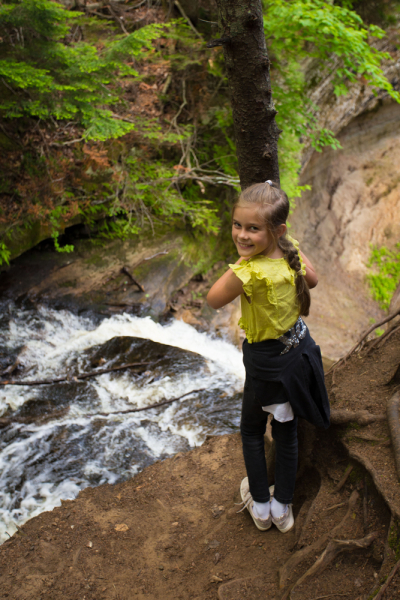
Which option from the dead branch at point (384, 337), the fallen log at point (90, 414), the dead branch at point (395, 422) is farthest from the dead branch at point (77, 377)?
the dead branch at point (395, 422)

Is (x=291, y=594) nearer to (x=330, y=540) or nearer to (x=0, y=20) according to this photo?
(x=330, y=540)

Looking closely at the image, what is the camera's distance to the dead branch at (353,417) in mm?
2293

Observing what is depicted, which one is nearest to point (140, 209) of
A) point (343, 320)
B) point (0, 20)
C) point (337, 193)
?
point (0, 20)

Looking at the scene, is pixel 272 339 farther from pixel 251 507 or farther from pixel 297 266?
pixel 251 507

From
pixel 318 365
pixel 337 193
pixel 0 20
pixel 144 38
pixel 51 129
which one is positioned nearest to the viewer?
pixel 318 365

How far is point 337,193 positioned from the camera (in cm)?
1093

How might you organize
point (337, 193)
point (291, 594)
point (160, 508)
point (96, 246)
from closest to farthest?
point (291, 594) < point (160, 508) < point (96, 246) < point (337, 193)

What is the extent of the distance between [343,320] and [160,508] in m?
7.45

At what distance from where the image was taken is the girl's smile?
5.94 ft

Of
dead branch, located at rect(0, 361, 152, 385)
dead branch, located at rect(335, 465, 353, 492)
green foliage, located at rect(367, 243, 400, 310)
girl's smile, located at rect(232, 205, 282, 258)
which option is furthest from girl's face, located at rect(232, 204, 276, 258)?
green foliage, located at rect(367, 243, 400, 310)

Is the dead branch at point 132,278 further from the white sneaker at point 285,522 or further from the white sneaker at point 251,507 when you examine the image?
the white sneaker at point 285,522

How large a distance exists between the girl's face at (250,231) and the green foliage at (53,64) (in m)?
3.29

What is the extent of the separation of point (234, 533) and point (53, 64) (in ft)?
16.2

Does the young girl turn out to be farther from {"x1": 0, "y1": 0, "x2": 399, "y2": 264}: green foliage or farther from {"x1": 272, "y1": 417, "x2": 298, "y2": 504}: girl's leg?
{"x1": 0, "y1": 0, "x2": 399, "y2": 264}: green foliage
